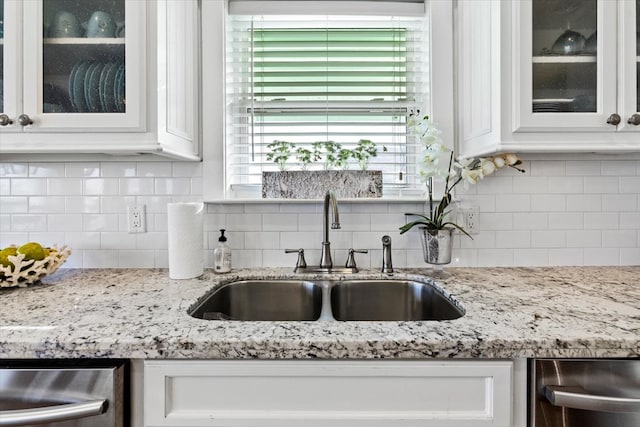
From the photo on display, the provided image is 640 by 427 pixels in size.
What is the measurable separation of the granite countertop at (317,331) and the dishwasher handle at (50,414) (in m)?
0.10

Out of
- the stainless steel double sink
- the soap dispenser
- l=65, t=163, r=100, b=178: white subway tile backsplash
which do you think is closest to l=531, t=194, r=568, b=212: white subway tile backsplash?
the stainless steel double sink

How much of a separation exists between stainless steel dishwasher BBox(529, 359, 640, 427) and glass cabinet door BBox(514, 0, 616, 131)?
0.74 metres

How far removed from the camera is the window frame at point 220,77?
4.83ft

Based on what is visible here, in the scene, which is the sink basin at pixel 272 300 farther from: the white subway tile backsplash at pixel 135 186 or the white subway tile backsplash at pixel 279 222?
the white subway tile backsplash at pixel 135 186

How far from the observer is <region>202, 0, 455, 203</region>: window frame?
147 centimetres

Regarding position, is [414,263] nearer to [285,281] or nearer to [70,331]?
[285,281]

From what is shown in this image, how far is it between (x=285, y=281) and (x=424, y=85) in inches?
41.1

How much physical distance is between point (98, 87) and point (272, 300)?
94cm

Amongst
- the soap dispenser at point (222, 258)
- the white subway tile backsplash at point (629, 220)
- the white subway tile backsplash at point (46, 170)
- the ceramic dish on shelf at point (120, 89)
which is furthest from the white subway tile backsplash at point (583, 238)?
the white subway tile backsplash at point (46, 170)

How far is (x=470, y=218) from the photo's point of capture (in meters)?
1.48

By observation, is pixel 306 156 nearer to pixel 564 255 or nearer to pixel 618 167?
pixel 564 255

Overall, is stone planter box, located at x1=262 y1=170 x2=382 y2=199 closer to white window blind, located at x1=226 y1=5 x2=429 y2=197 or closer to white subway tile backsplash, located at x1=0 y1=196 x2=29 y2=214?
white window blind, located at x1=226 y1=5 x2=429 y2=197

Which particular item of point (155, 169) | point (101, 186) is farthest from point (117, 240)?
point (155, 169)

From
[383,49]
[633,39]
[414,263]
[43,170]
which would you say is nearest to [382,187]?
[414,263]
